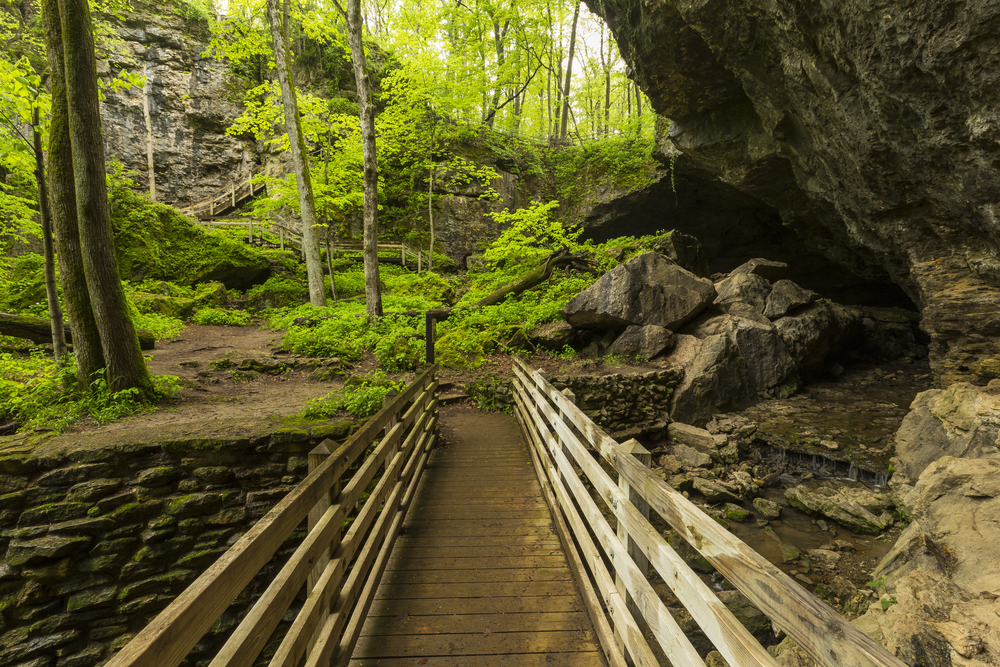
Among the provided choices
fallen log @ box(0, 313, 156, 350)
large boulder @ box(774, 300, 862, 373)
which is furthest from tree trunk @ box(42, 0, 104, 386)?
large boulder @ box(774, 300, 862, 373)

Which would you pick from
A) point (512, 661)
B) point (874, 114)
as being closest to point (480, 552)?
point (512, 661)

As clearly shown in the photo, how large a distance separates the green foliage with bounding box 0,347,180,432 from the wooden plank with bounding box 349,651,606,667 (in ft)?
18.6

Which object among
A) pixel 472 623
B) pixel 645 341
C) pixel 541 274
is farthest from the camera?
pixel 541 274

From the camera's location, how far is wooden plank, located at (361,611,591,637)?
111 inches

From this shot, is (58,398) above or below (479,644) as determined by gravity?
above

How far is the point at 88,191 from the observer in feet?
19.4

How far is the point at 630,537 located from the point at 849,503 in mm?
6473

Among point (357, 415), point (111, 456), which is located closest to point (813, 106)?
point (357, 415)

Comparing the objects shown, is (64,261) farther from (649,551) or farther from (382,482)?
(649,551)

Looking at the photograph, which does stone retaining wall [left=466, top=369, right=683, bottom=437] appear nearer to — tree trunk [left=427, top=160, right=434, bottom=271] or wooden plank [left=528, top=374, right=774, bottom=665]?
wooden plank [left=528, top=374, right=774, bottom=665]

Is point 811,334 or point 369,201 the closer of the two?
point 811,334

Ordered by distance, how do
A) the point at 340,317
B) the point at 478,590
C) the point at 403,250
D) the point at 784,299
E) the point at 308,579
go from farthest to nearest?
the point at 403,250
the point at 340,317
the point at 784,299
the point at 478,590
the point at 308,579

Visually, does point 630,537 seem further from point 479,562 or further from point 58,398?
point 58,398

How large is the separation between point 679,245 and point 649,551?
13.2 meters
